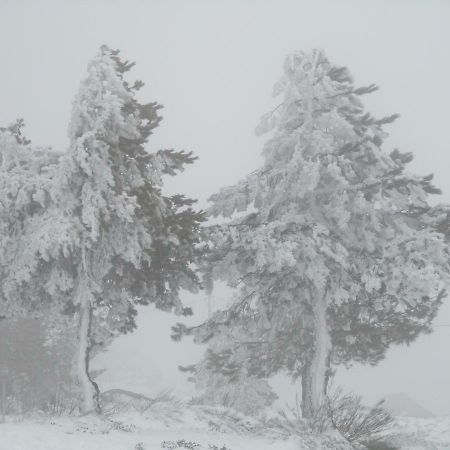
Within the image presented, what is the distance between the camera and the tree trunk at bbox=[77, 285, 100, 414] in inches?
452

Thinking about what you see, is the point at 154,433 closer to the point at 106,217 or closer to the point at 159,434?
the point at 159,434

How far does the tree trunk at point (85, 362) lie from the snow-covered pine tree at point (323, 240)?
3.37 meters

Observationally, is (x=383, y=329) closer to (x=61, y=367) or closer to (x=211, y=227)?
(x=211, y=227)

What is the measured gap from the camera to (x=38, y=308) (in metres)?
13.1

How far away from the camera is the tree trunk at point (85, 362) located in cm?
1148

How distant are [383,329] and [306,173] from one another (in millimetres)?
5320

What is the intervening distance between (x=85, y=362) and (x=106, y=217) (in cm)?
369

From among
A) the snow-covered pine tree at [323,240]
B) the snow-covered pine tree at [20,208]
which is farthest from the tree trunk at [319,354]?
the snow-covered pine tree at [20,208]

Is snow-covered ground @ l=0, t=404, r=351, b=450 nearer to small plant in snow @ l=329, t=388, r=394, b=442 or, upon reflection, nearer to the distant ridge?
small plant in snow @ l=329, t=388, r=394, b=442

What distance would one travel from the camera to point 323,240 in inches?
533

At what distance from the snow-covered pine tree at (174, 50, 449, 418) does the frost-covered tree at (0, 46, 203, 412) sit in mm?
2107

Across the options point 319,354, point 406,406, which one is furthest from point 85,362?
point 406,406

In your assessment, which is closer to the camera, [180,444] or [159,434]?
[180,444]

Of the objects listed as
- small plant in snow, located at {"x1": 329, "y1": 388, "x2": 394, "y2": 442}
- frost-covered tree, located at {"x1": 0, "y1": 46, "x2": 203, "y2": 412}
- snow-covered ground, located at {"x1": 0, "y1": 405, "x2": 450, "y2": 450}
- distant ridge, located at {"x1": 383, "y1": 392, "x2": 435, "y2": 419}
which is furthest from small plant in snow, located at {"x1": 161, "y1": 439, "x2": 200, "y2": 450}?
distant ridge, located at {"x1": 383, "y1": 392, "x2": 435, "y2": 419}
